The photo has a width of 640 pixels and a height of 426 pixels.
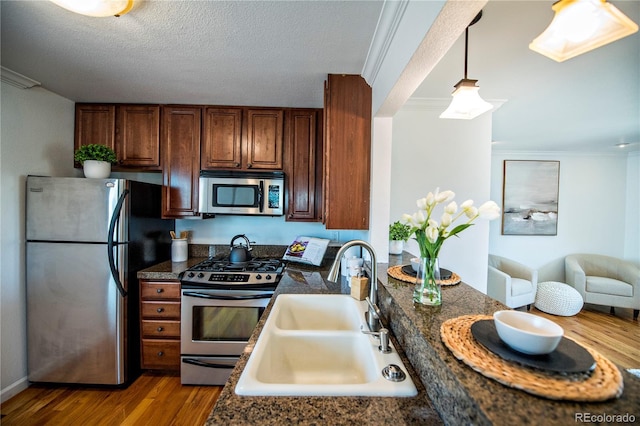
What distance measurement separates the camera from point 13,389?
1985 millimetres

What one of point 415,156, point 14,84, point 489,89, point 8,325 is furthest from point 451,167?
point 8,325

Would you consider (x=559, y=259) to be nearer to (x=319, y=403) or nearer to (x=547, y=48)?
(x=547, y=48)

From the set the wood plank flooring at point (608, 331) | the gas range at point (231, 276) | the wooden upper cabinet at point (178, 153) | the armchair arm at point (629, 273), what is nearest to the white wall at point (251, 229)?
the wooden upper cabinet at point (178, 153)

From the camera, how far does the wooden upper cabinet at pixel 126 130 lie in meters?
2.46

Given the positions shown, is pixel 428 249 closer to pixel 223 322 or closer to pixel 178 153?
pixel 223 322

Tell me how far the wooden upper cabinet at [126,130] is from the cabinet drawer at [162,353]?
153 cm

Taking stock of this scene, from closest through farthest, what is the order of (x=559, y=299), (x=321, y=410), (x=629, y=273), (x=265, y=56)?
(x=321, y=410)
(x=265, y=56)
(x=559, y=299)
(x=629, y=273)

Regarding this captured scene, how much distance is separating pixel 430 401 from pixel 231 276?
1.75 meters

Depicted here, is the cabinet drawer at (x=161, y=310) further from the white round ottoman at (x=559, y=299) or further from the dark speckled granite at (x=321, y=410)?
the white round ottoman at (x=559, y=299)

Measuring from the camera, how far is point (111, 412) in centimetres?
186

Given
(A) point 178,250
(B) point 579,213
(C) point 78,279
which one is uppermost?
(B) point 579,213

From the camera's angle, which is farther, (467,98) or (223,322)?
(223,322)

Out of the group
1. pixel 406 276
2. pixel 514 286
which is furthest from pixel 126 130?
pixel 514 286

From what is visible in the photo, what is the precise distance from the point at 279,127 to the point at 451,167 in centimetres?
166
